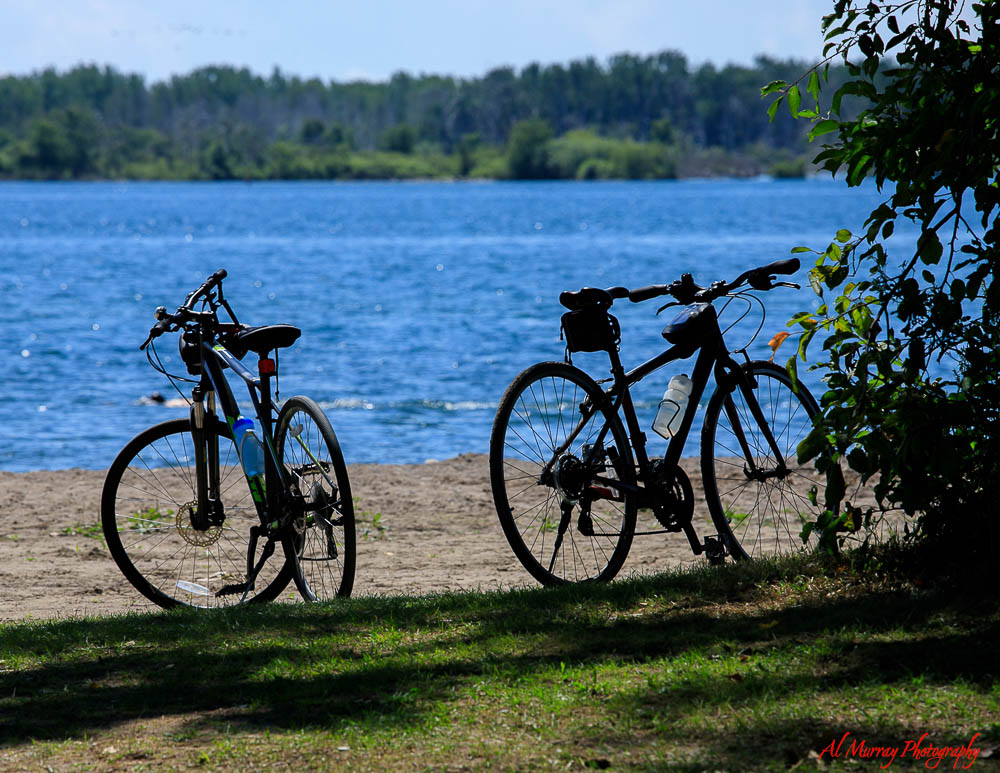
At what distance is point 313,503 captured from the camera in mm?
5715

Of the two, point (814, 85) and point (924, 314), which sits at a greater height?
point (814, 85)

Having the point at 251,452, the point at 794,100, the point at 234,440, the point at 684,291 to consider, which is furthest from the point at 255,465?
the point at 794,100

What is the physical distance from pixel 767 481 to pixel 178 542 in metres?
3.69

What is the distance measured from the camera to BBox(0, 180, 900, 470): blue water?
18.4 metres

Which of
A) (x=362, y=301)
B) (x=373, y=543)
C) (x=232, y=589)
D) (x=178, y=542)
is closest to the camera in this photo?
(x=232, y=589)

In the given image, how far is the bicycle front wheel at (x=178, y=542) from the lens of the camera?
236 inches

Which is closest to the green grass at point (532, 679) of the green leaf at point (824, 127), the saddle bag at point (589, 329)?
the saddle bag at point (589, 329)

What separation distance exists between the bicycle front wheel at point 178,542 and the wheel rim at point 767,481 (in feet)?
7.86

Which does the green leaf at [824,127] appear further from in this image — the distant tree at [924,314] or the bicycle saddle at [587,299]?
the bicycle saddle at [587,299]

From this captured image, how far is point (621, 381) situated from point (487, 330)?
79.7ft

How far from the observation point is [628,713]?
371 cm

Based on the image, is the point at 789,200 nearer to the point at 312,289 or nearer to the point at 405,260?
the point at 405,260

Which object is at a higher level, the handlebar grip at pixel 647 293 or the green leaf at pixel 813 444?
the handlebar grip at pixel 647 293

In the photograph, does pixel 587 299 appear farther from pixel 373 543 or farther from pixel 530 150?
pixel 530 150
